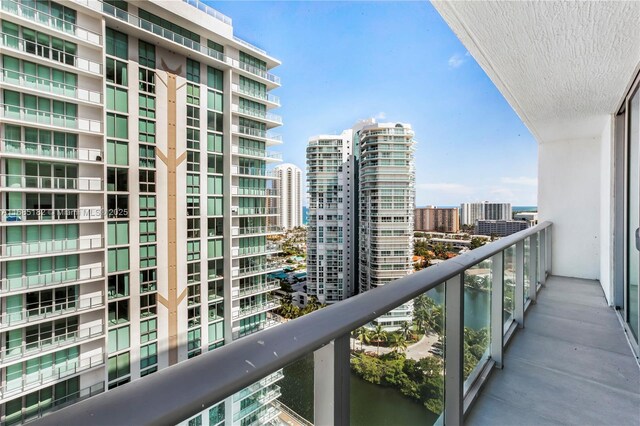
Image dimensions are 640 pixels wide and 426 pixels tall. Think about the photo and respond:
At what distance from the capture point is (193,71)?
7789 mm

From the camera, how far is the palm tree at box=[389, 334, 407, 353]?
67cm

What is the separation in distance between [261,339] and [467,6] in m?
1.38

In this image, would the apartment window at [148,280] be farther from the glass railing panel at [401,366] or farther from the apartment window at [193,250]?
the glass railing panel at [401,366]

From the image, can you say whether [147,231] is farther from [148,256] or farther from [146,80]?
[146,80]

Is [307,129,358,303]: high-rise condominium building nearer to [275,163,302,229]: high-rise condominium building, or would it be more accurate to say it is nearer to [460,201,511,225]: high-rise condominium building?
[275,163,302,229]: high-rise condominium building

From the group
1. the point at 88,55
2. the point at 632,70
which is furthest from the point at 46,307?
the point at 632,70

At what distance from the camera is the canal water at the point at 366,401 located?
427mm

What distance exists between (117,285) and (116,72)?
538 centimetres

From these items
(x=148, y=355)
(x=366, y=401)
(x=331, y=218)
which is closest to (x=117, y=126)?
(x=331, y=218)

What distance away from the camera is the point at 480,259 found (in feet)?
3.34

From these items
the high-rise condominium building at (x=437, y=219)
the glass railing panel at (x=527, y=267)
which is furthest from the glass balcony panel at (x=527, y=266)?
the high-rise condominium building at (x=437, y=219)

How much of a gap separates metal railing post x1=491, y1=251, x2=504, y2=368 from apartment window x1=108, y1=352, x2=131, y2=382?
361 inches

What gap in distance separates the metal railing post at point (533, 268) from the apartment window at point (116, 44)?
8.89 metres

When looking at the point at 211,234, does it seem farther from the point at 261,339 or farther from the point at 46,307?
the point at 261,339
